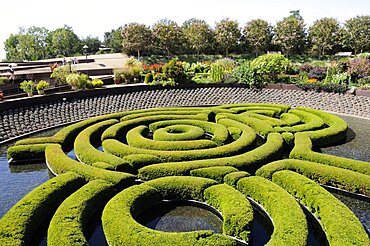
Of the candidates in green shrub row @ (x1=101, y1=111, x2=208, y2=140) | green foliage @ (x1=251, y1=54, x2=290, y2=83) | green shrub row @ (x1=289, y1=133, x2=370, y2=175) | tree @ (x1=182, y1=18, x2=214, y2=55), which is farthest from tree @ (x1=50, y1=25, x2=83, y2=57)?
green shrub row @ (x1=289, y1=133, x2=370, y2=175)

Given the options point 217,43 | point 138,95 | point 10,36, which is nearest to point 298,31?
point 217,43

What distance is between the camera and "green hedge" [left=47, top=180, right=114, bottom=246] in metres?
9.04

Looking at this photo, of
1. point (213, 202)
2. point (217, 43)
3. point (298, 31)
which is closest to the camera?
point (213, 202)

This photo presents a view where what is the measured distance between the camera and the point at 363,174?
13.4 metres

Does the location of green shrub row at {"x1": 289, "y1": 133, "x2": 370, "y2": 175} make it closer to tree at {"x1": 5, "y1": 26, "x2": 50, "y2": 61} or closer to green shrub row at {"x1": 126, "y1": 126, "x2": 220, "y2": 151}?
green shrub row at {"x1": 126, "y1": 126, "x2": 220, "y2": 151}

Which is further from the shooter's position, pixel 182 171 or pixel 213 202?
pixel 182 171

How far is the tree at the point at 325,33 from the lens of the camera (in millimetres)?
55906

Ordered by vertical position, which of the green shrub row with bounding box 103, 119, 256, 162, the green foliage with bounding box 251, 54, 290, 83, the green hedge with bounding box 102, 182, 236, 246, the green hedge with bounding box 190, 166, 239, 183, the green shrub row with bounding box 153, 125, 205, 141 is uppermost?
the green foliage with bounding box 251, 54, 290, 83

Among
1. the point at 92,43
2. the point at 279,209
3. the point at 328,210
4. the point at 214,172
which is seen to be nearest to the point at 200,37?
the point at 214,172

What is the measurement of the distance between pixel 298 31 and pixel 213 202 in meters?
51.0

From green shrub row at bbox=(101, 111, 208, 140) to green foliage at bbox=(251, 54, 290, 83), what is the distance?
38.1 ft

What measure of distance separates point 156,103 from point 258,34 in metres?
35.2

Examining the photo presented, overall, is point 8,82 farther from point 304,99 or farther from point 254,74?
point 304,99

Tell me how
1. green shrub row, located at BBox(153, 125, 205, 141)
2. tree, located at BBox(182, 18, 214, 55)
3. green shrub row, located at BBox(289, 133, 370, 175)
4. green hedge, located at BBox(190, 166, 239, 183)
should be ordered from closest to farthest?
green hedge, located at BBox(190, 166, 239, 183) < green shrub row, located at BBox(289, 133, 370, 175) < green shrub row, located at BBox(153, 125, 205, 141) < tree, located at BBox(182, 18, 214, 55)
